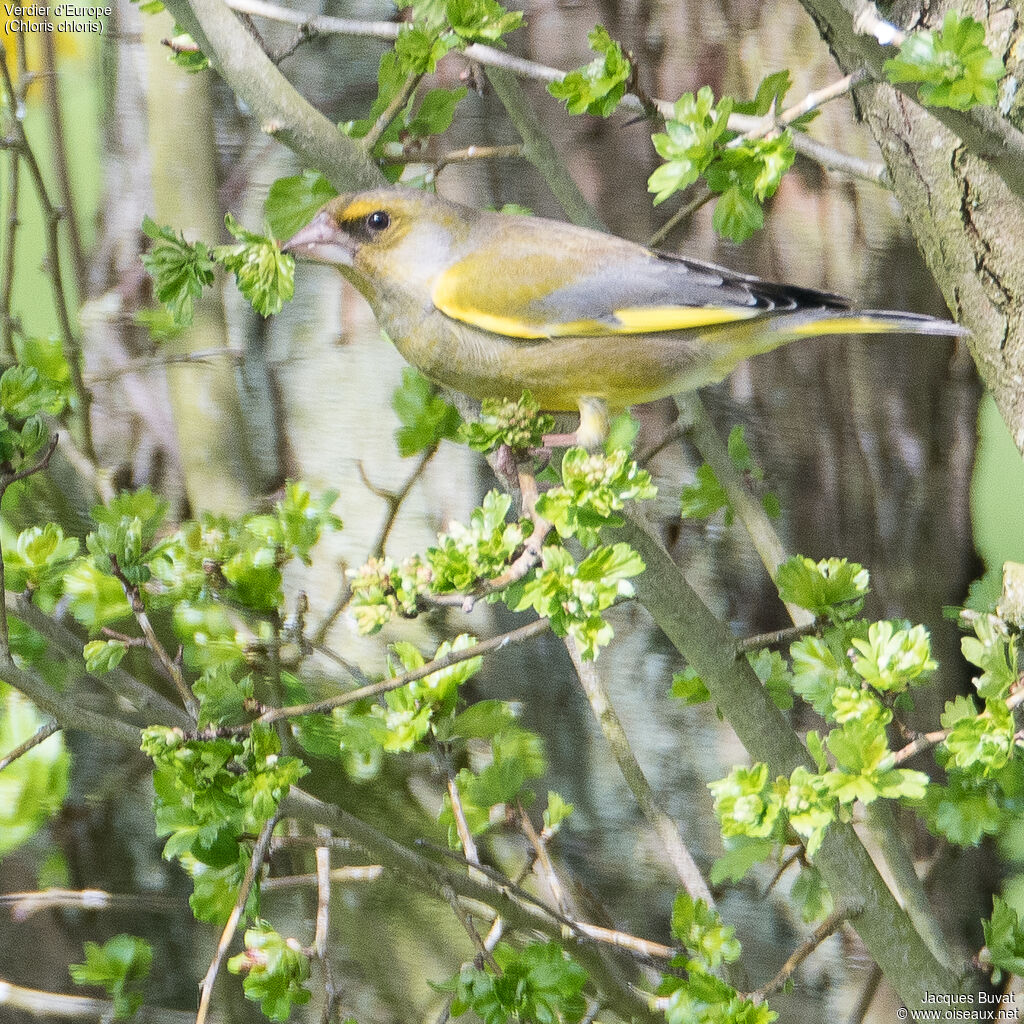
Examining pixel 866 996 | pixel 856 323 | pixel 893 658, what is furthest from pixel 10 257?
pixel 866 996

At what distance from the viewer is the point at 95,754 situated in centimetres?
145

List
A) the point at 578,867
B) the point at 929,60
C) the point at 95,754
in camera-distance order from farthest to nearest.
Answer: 1. the point at 95,754
2. the point at 578,867
3. the point at 929,60

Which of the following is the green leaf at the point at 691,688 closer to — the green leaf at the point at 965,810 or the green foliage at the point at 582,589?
the green leaf at the point at 965,810

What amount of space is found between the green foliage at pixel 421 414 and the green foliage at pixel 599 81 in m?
0.34

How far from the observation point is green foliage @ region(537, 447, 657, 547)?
688 mm

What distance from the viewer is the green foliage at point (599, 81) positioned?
78 centimetres

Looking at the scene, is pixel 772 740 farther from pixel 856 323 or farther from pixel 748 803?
pixel 856 323

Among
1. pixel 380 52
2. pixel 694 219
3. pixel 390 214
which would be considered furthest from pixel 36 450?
pixel 694 219

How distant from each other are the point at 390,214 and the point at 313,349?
1.46 ft

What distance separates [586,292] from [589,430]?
13 cm

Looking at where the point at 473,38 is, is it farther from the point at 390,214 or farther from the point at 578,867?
the point at 578,867

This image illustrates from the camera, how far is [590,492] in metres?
0.69

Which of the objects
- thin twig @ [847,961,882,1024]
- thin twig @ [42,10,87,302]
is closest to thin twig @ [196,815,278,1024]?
thin twig @ [847,961,882,1024]

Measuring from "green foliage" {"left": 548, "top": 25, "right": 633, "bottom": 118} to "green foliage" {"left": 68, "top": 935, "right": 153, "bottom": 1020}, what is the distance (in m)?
0.93
